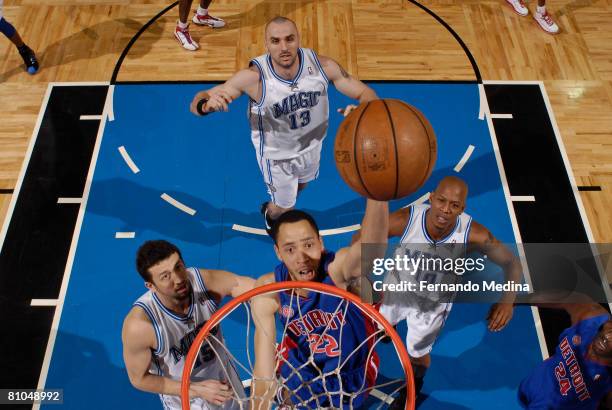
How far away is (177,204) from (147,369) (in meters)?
1.68

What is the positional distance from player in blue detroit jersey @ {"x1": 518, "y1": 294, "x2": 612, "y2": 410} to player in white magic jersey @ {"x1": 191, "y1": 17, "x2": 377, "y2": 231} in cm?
205

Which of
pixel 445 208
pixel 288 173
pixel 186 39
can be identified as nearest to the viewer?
pixel 445 208

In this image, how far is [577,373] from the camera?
4426 millimetres

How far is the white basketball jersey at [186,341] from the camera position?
172 inches

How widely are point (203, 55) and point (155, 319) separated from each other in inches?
127

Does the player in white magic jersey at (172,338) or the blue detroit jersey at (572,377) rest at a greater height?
the player in white magic jersey at (172,338)

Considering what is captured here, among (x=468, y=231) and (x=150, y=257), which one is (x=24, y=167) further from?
(x=468, y=231)

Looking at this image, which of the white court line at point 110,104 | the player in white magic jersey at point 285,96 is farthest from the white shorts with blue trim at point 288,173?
the white court line at point 110,104

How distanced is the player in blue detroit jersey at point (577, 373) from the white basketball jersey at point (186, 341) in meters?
1.81

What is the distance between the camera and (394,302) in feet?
15.8

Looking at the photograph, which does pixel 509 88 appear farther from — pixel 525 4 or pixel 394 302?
pixel 394 302

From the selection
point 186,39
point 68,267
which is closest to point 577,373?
point 68,267

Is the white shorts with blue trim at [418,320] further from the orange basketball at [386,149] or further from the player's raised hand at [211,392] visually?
the player's raised hand at [211,392]

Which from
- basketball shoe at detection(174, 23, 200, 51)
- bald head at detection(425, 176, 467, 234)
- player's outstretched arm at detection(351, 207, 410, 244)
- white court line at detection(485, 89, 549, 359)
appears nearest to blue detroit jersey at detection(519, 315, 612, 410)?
white court line at detection(485, 89, 549, 359)
